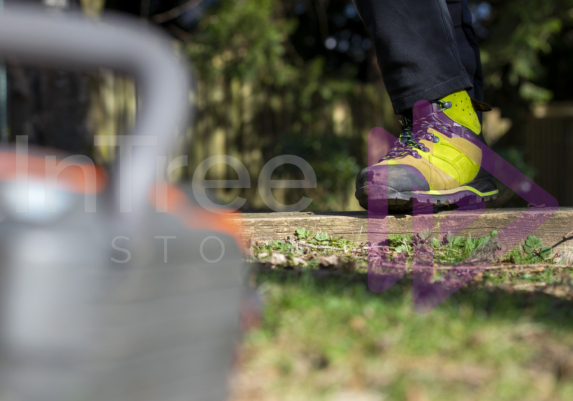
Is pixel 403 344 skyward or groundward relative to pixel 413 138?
groundward

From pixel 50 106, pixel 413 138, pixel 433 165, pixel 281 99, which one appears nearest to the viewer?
pixel 433 165

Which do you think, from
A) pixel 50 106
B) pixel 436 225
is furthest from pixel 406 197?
pixel 50 106

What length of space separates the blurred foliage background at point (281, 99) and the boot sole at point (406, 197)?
2612 millimetres

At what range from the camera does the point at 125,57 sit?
63cm

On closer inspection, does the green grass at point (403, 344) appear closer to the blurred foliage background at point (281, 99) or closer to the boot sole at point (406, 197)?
the boot sole at point (406, 197)

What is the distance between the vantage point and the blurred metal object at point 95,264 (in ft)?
1.95

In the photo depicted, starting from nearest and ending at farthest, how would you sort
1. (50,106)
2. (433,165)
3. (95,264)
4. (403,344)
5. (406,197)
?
1. (95,264)
2. (403,344)
3. (406,197)
4. (433,165)
5. (50,106)

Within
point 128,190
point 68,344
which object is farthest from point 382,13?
point 68,344

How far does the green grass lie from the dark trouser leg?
898 millimetres

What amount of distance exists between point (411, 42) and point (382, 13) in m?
0.17

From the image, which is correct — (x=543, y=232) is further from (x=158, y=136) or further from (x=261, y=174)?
(x=261, y=174)

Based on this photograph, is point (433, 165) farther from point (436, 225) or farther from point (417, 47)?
point (417, 47)

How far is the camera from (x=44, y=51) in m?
0.60

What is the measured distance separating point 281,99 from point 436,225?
4912mm
